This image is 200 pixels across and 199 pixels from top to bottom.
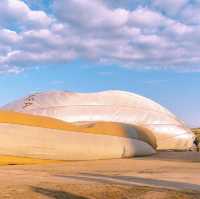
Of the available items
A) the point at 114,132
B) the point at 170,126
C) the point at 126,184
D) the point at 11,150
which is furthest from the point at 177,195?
the point at 170,126

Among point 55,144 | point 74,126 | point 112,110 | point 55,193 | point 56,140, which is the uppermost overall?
point 112,110

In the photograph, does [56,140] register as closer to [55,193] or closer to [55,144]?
[55,144]

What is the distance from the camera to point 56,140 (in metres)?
21.6

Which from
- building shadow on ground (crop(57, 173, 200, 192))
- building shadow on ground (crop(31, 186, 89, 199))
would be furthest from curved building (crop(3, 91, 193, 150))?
building shadow on ground (crop(31, 186, 89, 199))

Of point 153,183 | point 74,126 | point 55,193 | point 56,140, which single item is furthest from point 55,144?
point 55,193

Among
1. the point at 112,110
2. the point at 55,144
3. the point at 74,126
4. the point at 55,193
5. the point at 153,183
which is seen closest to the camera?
the point at 55,193

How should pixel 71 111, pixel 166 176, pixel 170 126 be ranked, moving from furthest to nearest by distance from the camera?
pixel 170 126 < pixel 71 111 < pixel 166 176

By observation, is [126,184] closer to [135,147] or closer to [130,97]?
[135,147]

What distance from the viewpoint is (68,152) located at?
21859 mm

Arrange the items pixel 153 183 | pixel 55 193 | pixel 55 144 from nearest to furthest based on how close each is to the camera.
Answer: pixel 55 193
pixel 153 183
pixel 55 144

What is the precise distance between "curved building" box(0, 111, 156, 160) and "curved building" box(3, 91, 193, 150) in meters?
11.8

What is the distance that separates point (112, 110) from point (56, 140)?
17.9 metres

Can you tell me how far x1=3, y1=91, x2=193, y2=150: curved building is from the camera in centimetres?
3812

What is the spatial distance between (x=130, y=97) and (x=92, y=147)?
1920cm
